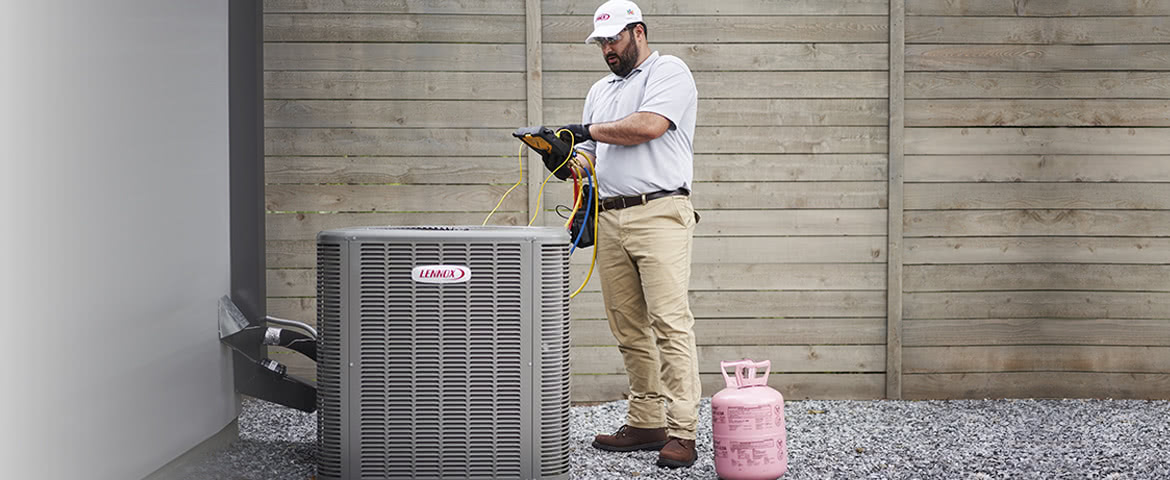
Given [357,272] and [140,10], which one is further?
[357,272]

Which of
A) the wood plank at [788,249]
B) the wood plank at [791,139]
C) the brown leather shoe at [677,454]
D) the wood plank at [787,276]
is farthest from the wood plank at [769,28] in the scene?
the brown leather shoe at [677,454]

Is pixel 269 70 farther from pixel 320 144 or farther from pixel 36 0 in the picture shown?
pixel 36 0

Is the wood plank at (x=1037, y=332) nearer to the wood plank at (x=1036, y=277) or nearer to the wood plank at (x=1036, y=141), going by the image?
the wood plank at (x=1036, y=277)

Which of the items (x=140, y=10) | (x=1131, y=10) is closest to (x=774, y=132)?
(x=1131, y=10)

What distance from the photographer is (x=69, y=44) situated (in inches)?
55.7

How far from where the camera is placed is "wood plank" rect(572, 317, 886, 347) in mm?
3590

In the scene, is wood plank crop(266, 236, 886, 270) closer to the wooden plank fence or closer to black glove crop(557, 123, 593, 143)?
the wooden plank fence

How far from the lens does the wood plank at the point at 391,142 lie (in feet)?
11.6

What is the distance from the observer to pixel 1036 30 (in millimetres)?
3646

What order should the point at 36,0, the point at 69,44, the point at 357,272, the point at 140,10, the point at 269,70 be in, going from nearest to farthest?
the point at 36,0 < the point at 69,44 < the point at 140,10 < the point at 357,272 < the point at 269,70

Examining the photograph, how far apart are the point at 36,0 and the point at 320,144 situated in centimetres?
225

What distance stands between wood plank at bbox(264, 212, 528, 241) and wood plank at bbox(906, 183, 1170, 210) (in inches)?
65.1

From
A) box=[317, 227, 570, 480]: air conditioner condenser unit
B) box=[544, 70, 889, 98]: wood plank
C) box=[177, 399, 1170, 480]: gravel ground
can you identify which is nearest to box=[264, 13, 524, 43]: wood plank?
box=[544, 70, 889, 98]: wood plank

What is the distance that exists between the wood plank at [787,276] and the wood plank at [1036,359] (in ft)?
1.14
